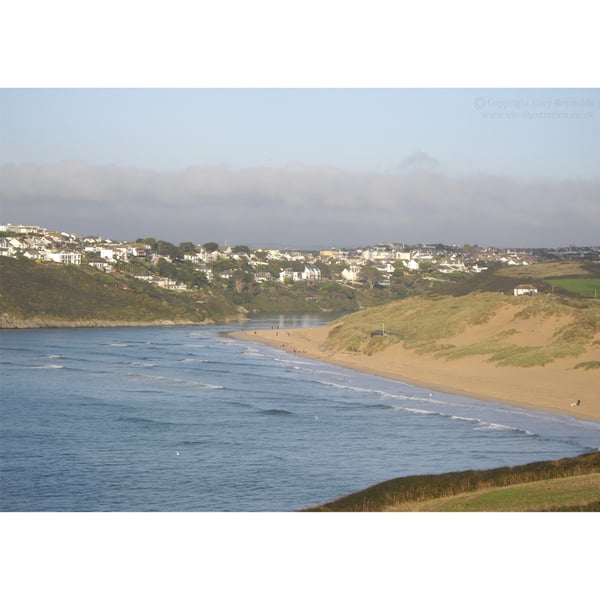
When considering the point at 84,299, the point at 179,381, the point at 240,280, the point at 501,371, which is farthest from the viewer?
the point at 240,280

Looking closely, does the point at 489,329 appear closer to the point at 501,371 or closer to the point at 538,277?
the point at 501,371

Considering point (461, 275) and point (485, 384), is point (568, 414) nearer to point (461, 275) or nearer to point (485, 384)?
point (485, 384)

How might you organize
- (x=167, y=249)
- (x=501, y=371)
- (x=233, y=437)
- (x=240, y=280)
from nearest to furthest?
(x=233, y=437) < (x=501, y=371) < (x=240, y=280) < (x=167, y=249)

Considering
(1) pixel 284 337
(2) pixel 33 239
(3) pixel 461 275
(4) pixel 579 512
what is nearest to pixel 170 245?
(2) pixel 33 239

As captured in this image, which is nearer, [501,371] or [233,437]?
[233,437]

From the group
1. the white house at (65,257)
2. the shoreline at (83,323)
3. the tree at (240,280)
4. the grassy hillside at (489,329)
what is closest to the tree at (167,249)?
the tree at (240,280)

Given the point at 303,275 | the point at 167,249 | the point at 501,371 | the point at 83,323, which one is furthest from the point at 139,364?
the point at 303,275

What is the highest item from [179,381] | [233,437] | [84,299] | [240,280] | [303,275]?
[303,275]
